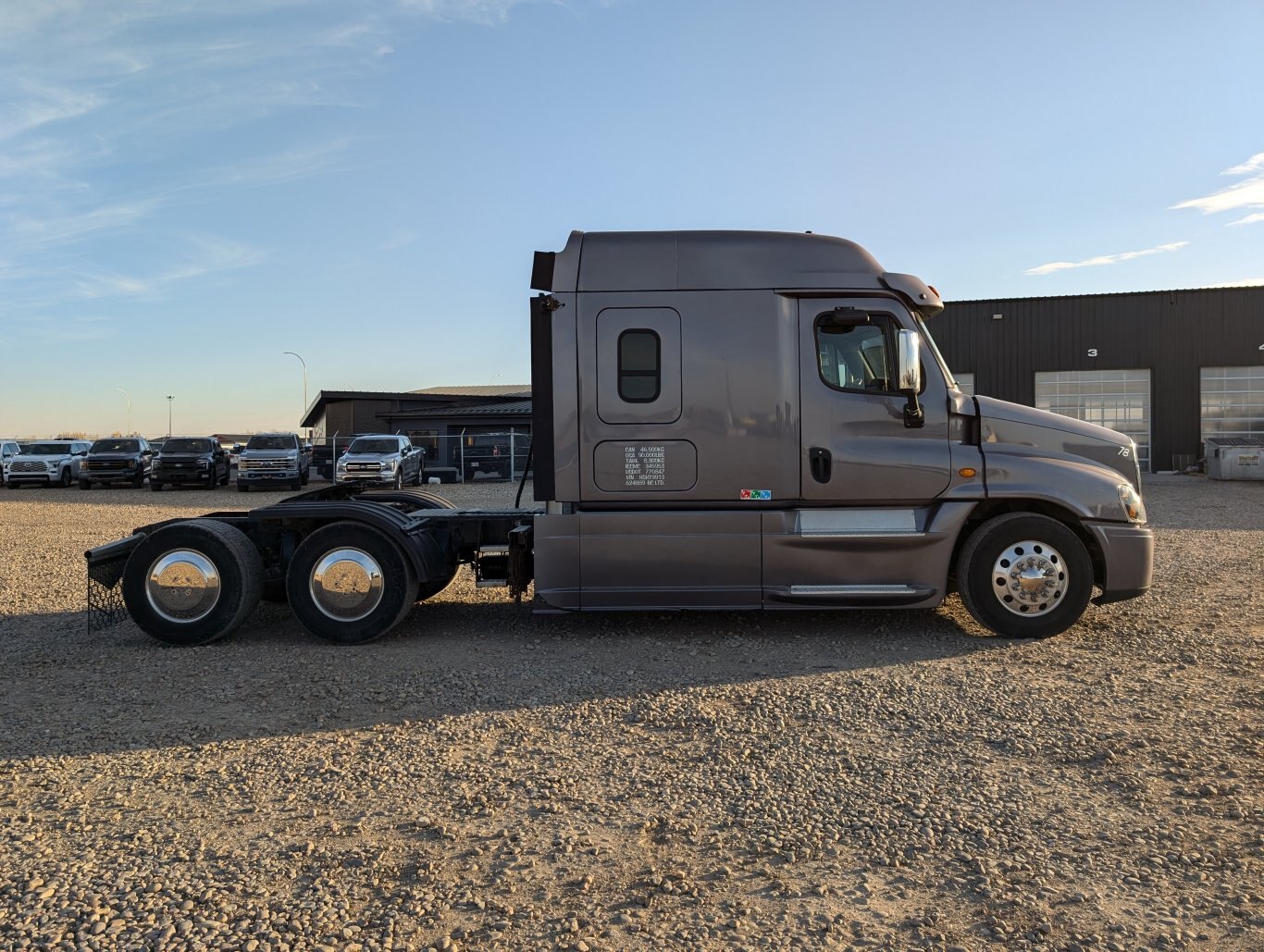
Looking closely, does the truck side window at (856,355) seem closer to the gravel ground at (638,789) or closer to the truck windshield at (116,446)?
the gravel ground at (638,789)

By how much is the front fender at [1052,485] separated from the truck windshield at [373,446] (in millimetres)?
24092

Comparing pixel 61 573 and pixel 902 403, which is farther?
pixel 61 573

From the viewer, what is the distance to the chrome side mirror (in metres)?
6.84

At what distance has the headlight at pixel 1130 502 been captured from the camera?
705 centimetres

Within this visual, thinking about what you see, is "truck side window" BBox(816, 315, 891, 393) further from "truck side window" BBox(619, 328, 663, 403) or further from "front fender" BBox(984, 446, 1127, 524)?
"truck side window" BBox(619, 328, 663, 403)

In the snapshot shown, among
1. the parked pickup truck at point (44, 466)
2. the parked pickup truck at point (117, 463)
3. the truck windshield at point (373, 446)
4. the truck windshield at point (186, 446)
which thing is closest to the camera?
the truck windshield at point (373, 446)

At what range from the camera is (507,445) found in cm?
3506

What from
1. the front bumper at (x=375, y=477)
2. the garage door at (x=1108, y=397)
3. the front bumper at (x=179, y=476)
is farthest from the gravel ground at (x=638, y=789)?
the garage door at (x=1108, y=397)

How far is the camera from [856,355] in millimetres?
7027

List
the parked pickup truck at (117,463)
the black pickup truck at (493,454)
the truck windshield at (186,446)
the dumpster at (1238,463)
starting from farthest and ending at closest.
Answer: the black pickup truck at (493,454)
the parked pickup truck at (117,463)
the truck windshield at (186,446)
the dumpster at (1238,463)

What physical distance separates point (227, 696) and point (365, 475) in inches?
898

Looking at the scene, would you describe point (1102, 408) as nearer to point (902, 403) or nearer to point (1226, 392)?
point (1226, 392)

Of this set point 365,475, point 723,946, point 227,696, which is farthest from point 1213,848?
point 365,475

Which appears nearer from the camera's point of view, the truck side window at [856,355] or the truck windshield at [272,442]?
the truck side window at [856,355]
